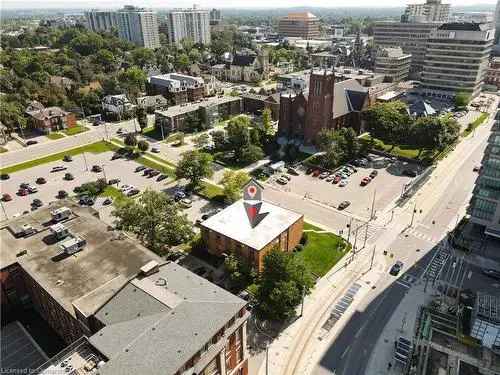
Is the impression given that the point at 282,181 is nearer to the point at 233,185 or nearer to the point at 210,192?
the point at 233,185

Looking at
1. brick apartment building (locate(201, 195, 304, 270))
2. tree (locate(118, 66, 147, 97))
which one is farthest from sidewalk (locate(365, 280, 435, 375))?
tree (locate(118, 66, 147, 97))

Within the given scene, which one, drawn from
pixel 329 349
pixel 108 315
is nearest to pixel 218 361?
pixel 108 315

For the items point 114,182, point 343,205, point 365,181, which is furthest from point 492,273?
point 114,182

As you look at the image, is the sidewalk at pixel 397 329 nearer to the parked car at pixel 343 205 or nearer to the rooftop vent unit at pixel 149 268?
the parked car at pixel 343 205

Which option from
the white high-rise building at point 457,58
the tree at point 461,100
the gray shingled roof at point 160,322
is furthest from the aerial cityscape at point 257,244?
the white high-rise building at point 457,58

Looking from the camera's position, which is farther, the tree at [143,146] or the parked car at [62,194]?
the tree at [143,146]

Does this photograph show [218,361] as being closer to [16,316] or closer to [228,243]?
[228,243]
